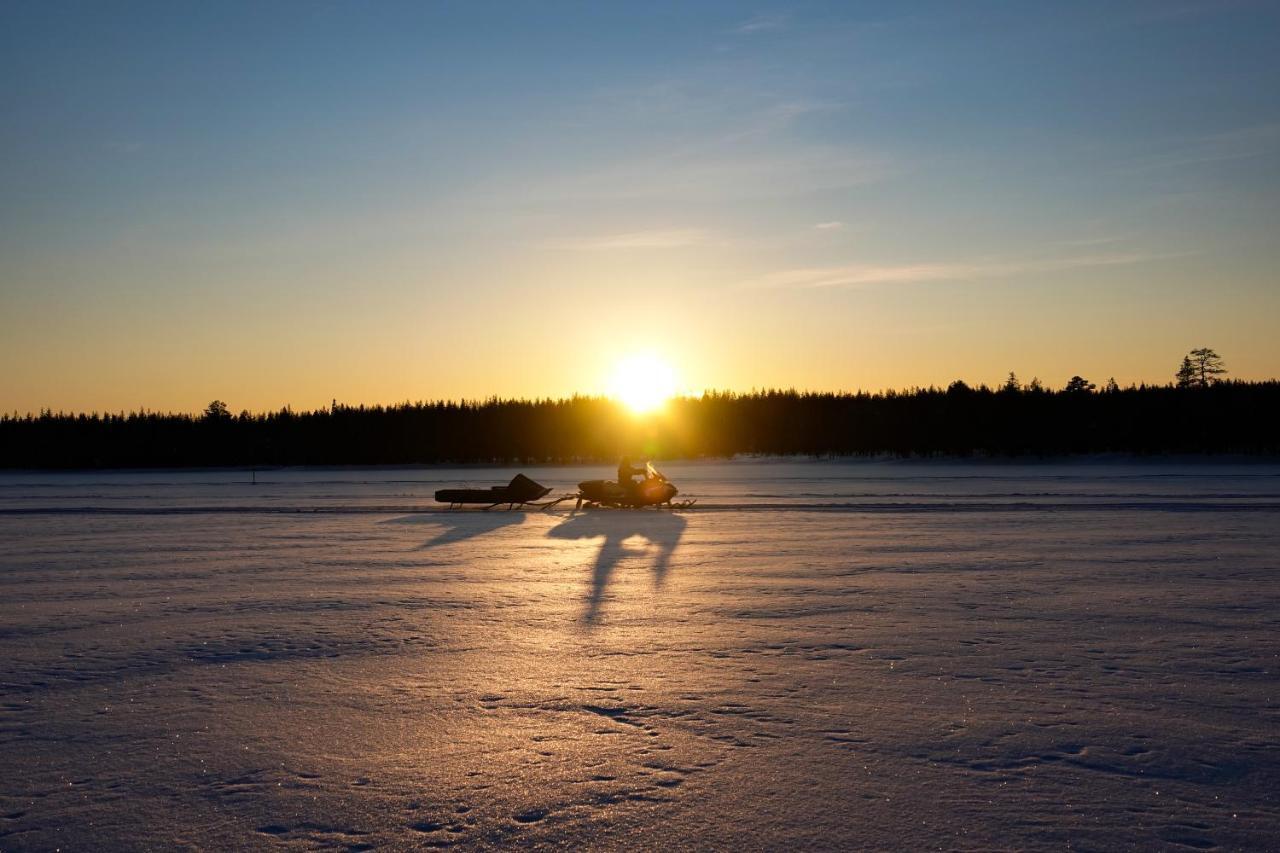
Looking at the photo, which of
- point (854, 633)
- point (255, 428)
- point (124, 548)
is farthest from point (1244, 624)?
point (255, 428)

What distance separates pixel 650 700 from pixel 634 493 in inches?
858

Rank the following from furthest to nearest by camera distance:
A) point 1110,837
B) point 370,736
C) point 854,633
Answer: point 854,633, point 370,736, point 1110,837

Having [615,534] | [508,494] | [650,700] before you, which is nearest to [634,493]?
[508,494]

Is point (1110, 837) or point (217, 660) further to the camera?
point (217, 660)

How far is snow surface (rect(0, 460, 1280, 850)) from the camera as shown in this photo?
4969 mm

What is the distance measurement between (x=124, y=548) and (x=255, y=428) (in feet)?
306

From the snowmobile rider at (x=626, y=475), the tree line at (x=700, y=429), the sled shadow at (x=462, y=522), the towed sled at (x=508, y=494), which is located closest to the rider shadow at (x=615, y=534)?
the snowmobile rider at (x=626, y=475)

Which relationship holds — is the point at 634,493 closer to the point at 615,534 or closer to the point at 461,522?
the point at 461,522

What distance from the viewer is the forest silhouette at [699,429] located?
70.9 m

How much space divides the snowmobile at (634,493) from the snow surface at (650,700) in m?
12.3

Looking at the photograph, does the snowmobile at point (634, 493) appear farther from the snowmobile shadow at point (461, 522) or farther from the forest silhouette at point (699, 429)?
the forest silhouette at point (699, 429)

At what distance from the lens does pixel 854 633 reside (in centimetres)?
942

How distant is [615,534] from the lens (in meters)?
21.0

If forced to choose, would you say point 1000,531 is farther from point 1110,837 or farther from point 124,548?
point 124,548
